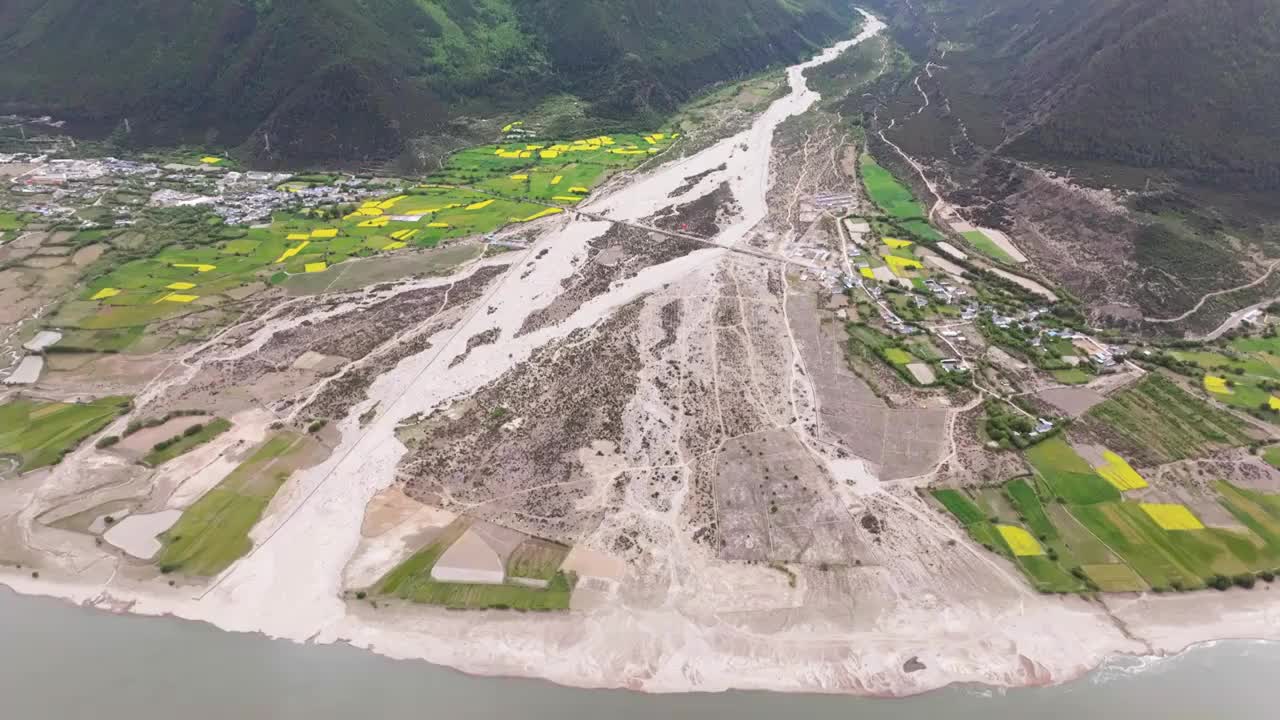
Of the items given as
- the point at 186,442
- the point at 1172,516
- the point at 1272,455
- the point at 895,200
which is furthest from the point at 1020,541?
the point at 895,200

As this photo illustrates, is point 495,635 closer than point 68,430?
Yes

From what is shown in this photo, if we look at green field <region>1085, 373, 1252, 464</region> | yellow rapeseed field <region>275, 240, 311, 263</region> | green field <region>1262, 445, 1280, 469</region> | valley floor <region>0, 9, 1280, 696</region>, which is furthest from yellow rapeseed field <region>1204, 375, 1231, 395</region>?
yellow rapeseed field <region>275, 240, 311, 263</region>

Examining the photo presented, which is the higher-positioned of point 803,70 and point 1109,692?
point 803,70

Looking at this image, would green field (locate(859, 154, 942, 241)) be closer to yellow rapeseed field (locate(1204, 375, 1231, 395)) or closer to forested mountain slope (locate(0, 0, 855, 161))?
yellow rapeseed field (locate(1204, 375, 1231, 395))

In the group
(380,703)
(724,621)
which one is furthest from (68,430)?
(724,621)

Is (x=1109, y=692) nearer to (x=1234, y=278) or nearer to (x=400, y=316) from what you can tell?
(x=1234, y=278)

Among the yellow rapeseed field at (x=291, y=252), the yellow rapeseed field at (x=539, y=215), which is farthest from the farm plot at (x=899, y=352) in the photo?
the yellow rapeseed field at (x=291, y=252)
